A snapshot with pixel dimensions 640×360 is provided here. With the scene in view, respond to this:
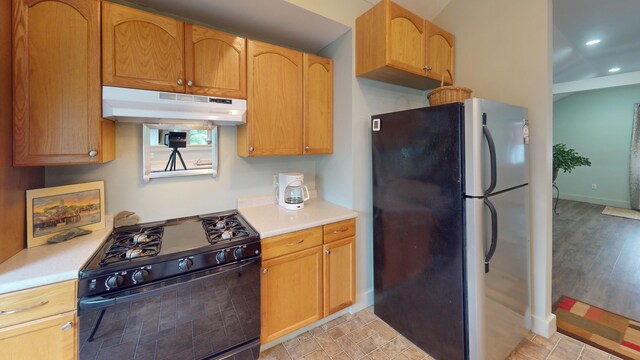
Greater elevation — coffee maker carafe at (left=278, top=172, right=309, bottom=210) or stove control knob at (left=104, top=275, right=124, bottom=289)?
coffee maker carafe at (left=278, top=172, right=309, bottom=210)

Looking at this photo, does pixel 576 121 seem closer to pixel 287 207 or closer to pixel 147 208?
pixel 287 207

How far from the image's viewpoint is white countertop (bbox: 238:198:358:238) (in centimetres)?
175

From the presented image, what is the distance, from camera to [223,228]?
1.79m

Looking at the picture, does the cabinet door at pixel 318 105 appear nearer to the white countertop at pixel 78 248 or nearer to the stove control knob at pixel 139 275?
the white countertop at pixel 78 248

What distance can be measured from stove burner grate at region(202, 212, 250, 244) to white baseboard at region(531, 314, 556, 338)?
227cm

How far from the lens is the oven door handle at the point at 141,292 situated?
1189 mm

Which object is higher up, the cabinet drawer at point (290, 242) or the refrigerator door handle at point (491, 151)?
the refrigerator door handle at point (491, 151)

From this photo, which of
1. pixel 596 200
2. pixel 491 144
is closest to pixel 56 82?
pixel 491 144

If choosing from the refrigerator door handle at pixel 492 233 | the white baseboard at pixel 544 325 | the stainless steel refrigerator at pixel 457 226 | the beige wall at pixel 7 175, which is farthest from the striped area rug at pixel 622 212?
the beige wall at pixel 7 175

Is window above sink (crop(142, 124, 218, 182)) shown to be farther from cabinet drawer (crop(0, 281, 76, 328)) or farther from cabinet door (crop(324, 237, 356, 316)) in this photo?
cabinet door (crop(324, 237, 356, 316))

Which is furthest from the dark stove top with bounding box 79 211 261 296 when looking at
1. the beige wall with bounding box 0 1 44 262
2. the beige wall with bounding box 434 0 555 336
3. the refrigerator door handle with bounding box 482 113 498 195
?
the beige wall with bounding box 434 0 555 336

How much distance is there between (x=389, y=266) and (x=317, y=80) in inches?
65.5

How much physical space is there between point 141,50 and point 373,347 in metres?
2.49

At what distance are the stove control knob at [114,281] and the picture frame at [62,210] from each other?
597 millimetres
